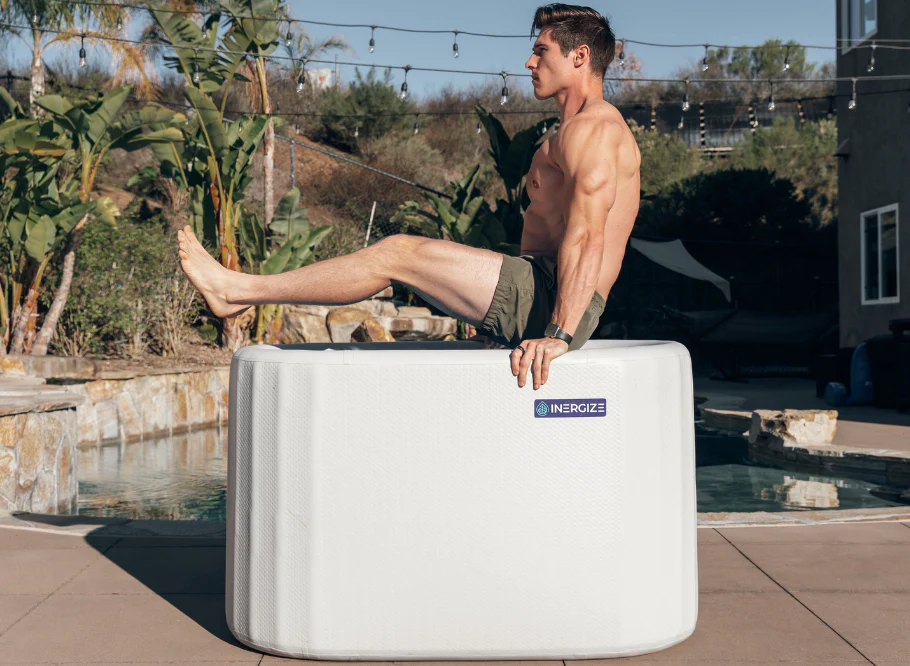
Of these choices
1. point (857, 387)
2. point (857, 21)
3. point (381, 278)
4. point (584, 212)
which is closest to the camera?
point (584, 212)

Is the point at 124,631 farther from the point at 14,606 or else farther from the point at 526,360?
the point at 526,360

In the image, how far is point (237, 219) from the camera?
12633 mm

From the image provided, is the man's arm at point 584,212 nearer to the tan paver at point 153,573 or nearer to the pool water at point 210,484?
the tan paver at point 153,573

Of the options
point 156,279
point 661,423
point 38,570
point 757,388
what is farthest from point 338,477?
point 757,388

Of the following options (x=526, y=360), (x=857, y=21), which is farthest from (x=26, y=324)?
(x=857, y=21)

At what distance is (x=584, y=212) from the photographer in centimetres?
277

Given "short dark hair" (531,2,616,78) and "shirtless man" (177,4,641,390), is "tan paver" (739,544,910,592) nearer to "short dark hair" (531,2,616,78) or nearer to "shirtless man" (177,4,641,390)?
"shirtless man" (177,4,641,390)

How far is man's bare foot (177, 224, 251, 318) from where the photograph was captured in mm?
3014

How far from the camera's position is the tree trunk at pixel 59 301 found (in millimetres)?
10000

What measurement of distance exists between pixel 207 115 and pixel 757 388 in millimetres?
8243

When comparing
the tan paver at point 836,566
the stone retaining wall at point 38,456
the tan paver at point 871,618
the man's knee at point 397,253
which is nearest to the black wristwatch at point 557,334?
the man's knee at point 397,253

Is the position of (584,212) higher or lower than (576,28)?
lower

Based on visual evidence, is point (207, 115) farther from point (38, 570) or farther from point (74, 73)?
point (74, 73)

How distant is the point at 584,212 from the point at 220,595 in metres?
1.77
